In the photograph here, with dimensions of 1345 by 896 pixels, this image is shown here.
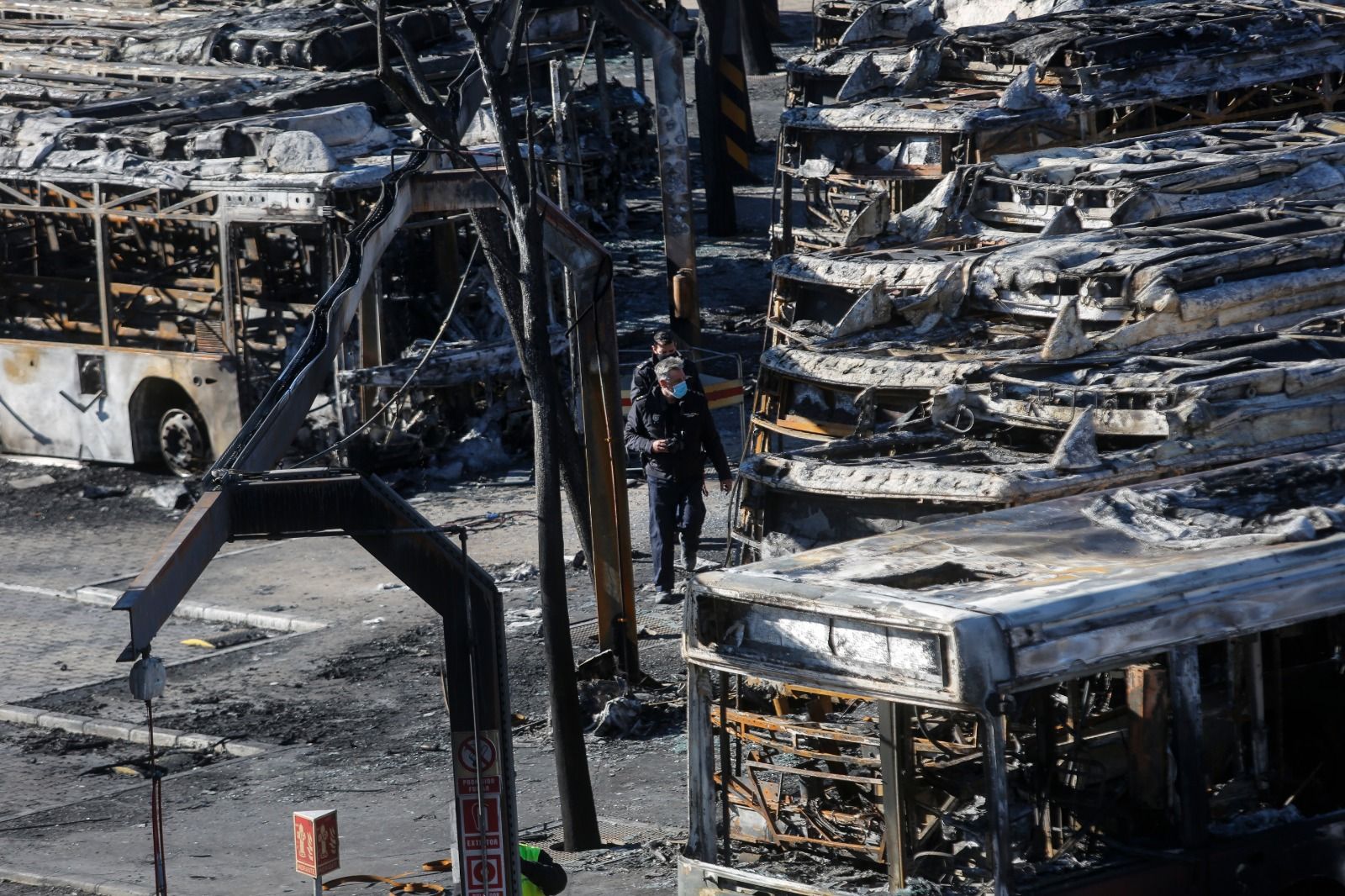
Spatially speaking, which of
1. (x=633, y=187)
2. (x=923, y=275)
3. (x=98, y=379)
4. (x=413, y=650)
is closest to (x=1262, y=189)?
(x=923, y=275)

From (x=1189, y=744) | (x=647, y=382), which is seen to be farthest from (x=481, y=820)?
(x=647, y=382)

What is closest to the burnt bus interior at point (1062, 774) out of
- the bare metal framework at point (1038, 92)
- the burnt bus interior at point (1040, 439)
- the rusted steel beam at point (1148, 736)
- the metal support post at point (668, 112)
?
the rusted steel beam at point (1148, 736)

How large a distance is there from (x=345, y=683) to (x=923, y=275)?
4083 millimetres

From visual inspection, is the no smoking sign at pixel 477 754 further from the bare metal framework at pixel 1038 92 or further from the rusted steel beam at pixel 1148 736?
the bare metal framework at pixel 1038 92

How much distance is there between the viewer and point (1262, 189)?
1305 centimetres

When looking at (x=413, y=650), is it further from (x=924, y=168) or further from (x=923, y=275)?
(x=924, y=168)

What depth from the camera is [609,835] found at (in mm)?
9547

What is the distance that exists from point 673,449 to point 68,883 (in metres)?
4.72

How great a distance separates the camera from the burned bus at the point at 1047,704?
6422mm

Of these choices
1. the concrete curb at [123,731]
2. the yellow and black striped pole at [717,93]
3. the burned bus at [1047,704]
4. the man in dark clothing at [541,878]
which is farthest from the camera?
the yellow and black striped pole at [717,93]

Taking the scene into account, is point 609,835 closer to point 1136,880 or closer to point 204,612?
point 1136,880

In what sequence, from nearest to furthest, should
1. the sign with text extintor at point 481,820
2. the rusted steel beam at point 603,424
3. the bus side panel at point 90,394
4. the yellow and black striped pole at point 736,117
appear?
1. the sign with text extintor at point 481,820
2. the rusted steel beam at point 603,424
3. the bus side panel at point 90,394
4. the yellow and black striped pole at point 736,117

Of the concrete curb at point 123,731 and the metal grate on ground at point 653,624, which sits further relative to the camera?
the metal grate on ground at point 653,624

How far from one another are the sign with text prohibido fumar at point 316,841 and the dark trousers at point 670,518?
5.34 meters
